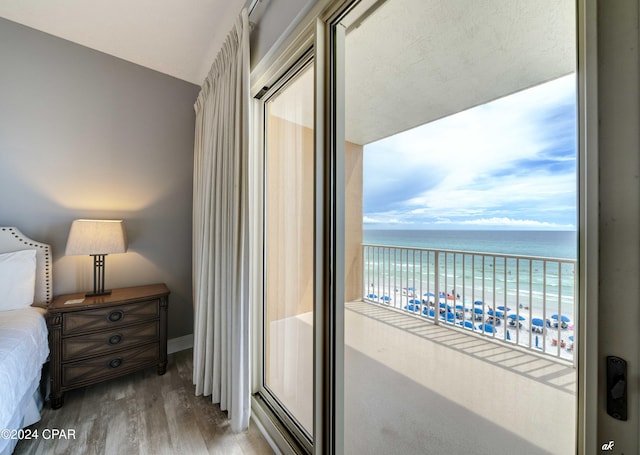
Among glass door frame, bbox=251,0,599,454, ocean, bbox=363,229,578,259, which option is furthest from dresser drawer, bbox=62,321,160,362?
ocean, bbox=363,229,578,259

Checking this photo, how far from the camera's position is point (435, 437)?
4.80ft

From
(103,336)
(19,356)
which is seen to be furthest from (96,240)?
(19,356)

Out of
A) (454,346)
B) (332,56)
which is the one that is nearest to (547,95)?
(332,56)

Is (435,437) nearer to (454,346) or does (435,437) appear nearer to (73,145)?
(454,346)

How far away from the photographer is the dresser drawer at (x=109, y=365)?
1.74m

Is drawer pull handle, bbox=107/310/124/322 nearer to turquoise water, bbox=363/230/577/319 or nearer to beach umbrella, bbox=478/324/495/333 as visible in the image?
turquoise water, bbox=363/230/577/319

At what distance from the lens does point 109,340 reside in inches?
74.1

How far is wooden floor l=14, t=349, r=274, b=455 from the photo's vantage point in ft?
4.58

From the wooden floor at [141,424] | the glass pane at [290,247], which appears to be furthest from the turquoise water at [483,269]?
the wooden floor at [141,424]

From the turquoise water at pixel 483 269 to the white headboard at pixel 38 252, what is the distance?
2.48 metres

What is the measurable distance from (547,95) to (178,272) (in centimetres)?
299

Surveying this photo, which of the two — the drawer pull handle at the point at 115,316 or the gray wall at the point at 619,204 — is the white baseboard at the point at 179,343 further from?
the gray wall at the point at 619,204

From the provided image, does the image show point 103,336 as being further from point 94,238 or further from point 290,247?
point 290,247

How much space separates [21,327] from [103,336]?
467 millimetres
